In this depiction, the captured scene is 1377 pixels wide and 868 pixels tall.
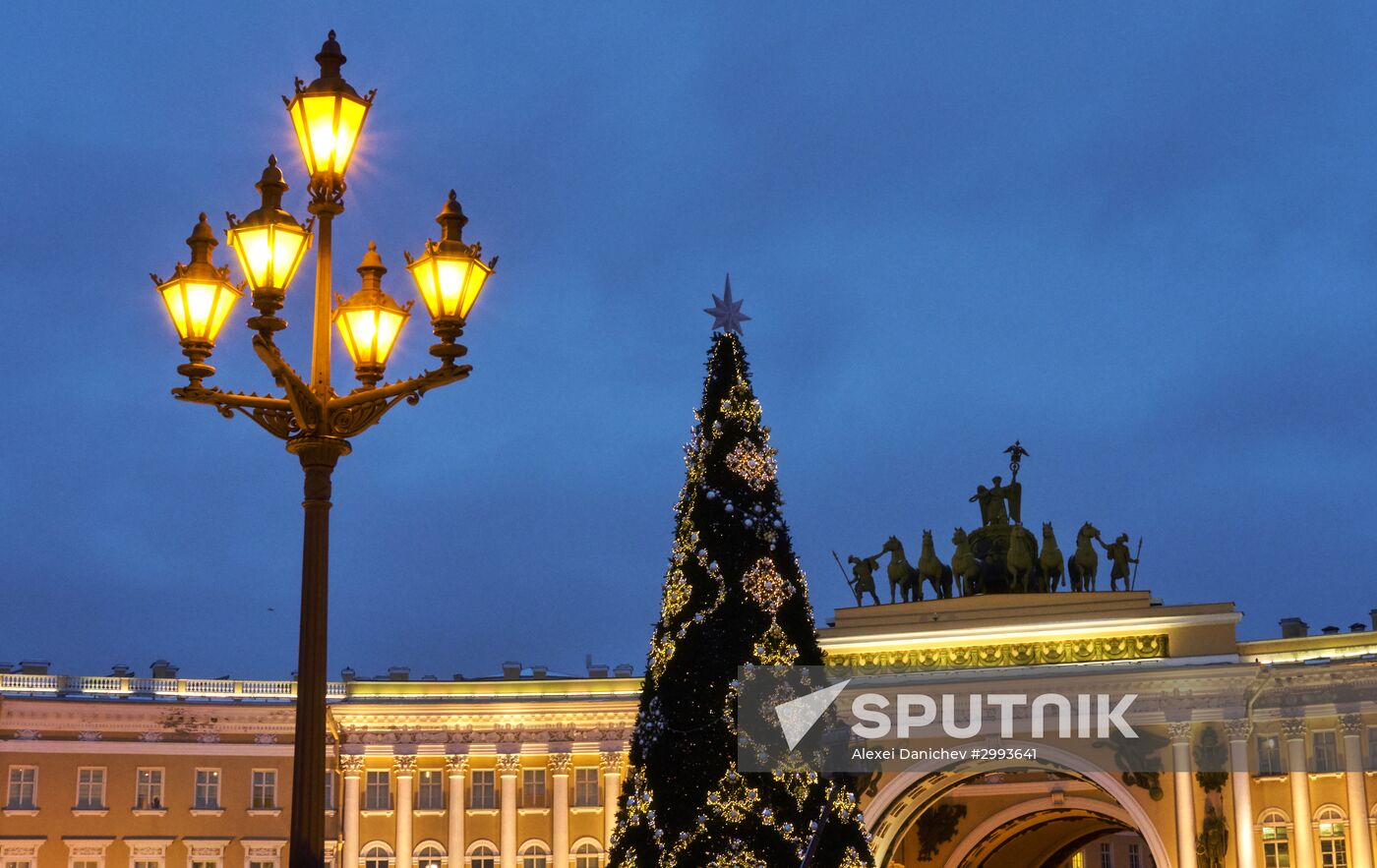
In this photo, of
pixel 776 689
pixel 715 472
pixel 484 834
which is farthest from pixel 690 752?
pixel 484 834

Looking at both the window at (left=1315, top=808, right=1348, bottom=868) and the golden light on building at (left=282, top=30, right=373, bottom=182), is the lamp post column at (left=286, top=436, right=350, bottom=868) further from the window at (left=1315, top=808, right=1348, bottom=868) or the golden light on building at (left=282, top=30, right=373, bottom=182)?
the window at (left=1315, top=808, right=1348, bottom=868)

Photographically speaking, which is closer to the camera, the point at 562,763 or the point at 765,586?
the point at 765,586

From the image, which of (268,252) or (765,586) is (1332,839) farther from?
(268,252)

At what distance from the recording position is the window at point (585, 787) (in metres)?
46.0

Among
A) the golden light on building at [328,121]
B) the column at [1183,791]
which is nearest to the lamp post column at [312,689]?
the golden light on building at [328,121]

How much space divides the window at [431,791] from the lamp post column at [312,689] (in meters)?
37.4

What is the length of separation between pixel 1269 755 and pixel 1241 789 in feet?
4.02

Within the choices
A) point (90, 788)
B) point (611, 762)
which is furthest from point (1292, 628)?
point (90, 788)

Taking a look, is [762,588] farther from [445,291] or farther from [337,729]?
[337,729]

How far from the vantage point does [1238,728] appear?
40.8 meters

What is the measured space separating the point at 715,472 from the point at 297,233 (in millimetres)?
12126

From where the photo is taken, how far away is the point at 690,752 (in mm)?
21016

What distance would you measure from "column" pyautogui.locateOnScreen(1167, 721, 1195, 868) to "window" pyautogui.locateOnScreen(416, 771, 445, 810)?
18226 mm

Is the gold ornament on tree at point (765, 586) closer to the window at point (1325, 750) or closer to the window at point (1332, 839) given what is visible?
the window at point (1332, 839)
